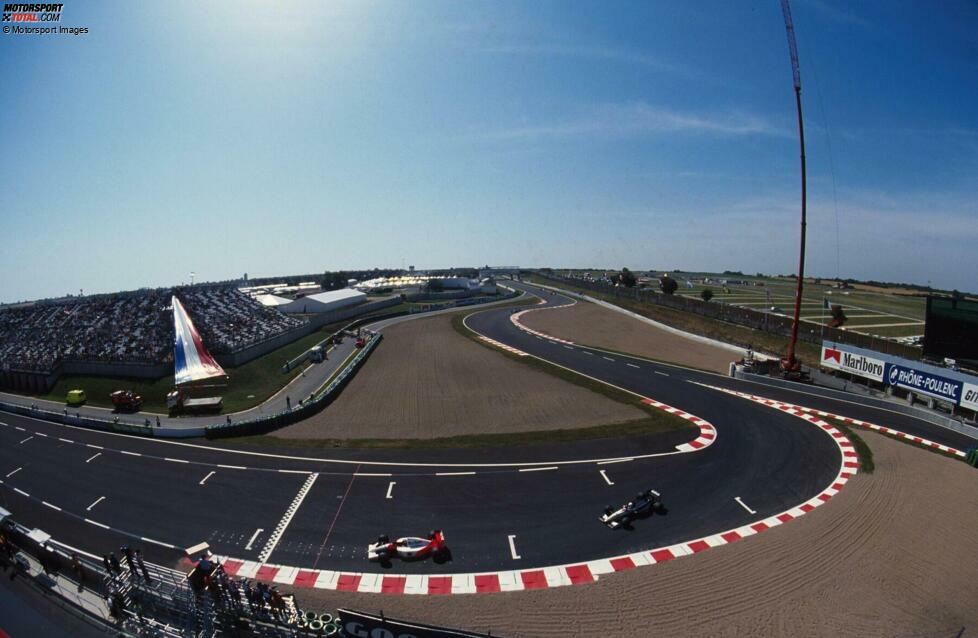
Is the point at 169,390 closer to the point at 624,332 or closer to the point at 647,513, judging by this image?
the point at 647,513

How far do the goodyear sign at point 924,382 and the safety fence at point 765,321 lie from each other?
35.5ft

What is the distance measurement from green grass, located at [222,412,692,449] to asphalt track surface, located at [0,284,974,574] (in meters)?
0.89

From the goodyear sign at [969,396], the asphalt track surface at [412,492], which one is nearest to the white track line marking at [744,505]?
the asphalt track surface at [412,492]

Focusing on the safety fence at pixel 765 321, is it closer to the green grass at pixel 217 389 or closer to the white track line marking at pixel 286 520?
the white track line marking at pixel 286 520

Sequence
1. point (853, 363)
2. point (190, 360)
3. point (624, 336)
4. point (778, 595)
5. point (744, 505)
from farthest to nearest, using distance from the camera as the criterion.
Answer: point (624, 336)
point (190, 360)
point (853, 363)
point (744, 505)
point (778, 595)

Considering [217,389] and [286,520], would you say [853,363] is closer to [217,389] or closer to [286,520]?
[286,520]

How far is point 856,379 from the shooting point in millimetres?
36219

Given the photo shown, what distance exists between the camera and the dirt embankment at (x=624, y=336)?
1994 inches

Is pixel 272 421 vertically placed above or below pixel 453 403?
below

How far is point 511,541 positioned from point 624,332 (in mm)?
54611

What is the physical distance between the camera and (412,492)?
19922 mm

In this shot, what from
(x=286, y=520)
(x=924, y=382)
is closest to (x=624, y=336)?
(x=924, y=382)

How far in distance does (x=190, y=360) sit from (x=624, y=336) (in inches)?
2076

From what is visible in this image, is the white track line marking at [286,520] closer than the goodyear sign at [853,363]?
Yes
